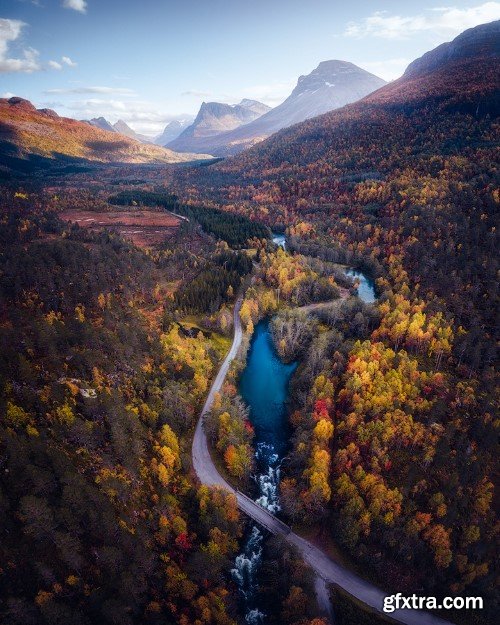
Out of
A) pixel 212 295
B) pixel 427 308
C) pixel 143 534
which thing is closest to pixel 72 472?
pixel 143 534

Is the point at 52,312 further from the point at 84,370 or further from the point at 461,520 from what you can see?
the point at 461,520

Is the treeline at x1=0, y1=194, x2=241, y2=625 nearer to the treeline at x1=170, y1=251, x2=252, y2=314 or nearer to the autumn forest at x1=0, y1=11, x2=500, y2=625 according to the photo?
the autumn forest at x1=0, y1=11, x2=500, y2=625

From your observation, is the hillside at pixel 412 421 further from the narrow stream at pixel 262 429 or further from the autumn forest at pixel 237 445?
the narrow stream at pixel 262 429

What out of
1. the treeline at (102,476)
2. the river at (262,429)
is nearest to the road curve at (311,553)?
the river at (262,429)

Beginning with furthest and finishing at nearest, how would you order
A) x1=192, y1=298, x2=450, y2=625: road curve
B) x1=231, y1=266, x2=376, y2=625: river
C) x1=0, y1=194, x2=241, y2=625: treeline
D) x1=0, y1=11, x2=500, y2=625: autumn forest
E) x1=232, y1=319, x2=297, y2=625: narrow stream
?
x1=232, y1=319, x2=297, y2=625: narrow stream → x1=231, y1=266, x2=376, y2=625: river → x1=192, y1=298, x2=450, y2=625: road curve → x1=0, y1=11, x2=500, y2=625: autumn forest → x1=0, y1=194, x2=241, y2=625: treeline

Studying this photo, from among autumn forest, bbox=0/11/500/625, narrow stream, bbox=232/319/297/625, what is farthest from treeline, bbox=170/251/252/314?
narrow stream, bbox=232/319/297/625

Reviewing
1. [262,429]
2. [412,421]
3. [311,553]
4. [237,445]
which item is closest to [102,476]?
[237,445]
